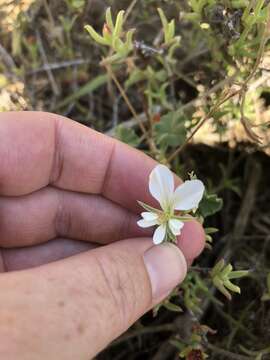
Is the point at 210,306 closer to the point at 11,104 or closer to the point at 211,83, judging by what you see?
the point at 211,83

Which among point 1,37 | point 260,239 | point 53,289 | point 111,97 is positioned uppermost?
point 1,37

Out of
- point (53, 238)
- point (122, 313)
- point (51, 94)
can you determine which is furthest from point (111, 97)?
point (122, 313)

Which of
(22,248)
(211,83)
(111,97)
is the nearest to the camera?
(22,248)

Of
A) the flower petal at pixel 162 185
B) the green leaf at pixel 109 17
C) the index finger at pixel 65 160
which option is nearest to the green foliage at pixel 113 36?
the green leaf at pixel 109 17

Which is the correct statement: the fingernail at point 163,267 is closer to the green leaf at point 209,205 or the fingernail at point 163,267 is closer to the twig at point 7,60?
the green leaf at point 209,205

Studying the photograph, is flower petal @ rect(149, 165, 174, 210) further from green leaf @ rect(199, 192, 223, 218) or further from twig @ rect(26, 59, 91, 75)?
twig @ rect(26, 59, 91, 75)
